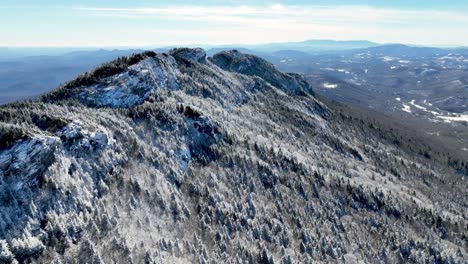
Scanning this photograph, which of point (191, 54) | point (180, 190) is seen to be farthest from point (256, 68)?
point (180, 190)


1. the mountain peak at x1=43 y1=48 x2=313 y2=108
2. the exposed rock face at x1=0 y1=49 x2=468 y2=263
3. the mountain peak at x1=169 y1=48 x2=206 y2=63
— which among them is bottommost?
the exposed rock face at x1=0 y1=49 x2=468 y2=263

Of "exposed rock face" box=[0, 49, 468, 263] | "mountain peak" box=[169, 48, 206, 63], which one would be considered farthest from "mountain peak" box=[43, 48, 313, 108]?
"exposed rock face" box=[0, 49, 468, 263]

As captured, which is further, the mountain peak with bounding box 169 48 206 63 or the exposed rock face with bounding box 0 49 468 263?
the mountain peak with bounding box 169 48 206 63

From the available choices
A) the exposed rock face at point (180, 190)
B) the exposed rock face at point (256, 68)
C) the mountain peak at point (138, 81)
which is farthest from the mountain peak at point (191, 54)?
the exposed rock face at point (256, 68)

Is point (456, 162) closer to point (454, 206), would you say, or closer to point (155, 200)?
point (454, 206)

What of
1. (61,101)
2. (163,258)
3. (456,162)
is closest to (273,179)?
(163,258)

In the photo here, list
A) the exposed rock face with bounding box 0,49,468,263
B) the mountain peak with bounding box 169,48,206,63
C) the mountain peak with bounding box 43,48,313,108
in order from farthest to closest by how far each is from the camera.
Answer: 1. the mountain peak with bounding box 169,48,206,63
2. the mountain peak with bounding box 43,48,313,108
3. the exposed rock face with bounding box 0,49,468,263

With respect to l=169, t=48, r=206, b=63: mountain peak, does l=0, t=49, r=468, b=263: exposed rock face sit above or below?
below

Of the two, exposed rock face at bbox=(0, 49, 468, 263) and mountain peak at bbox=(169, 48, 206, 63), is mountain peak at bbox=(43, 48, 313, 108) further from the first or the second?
exposed rock face at bbox=(0, 49, 468, 263)
